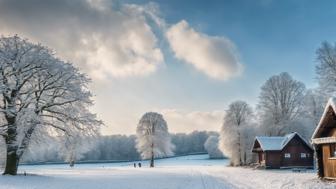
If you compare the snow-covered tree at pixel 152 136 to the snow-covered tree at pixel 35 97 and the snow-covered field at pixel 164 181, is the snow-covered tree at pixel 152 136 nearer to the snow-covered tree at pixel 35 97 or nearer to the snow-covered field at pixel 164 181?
the snow-covered field at pixel 164 181

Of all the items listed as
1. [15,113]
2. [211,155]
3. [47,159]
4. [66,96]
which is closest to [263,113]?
[66,96]

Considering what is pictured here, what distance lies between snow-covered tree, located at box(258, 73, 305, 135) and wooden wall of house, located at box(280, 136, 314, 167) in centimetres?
722

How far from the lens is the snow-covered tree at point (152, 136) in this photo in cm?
7356

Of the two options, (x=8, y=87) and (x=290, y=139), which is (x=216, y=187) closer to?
(x=8, y=87)

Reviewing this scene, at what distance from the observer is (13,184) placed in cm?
2422

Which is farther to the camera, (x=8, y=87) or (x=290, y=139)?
(x=290, y=139)

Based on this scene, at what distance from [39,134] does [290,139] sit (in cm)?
3732

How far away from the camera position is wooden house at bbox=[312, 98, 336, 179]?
24938mm

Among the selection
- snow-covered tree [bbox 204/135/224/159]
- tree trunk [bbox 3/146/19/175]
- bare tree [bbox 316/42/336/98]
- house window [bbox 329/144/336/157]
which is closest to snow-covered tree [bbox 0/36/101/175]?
tree trunk [bbox 3/146/19/175]

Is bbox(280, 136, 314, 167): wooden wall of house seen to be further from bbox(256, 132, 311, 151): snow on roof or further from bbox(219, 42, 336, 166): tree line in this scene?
bbox(219, 42, 336, 166): tree line

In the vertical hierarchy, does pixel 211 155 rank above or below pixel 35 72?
below

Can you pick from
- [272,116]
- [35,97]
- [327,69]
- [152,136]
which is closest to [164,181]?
[35,97]

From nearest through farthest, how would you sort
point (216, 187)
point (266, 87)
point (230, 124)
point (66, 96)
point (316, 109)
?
1. point (216, 187)
2. point (66, 96)
3. point (316, 109)
4. point (266, 87)
5. point (230, 124)

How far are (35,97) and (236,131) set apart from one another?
151ft
